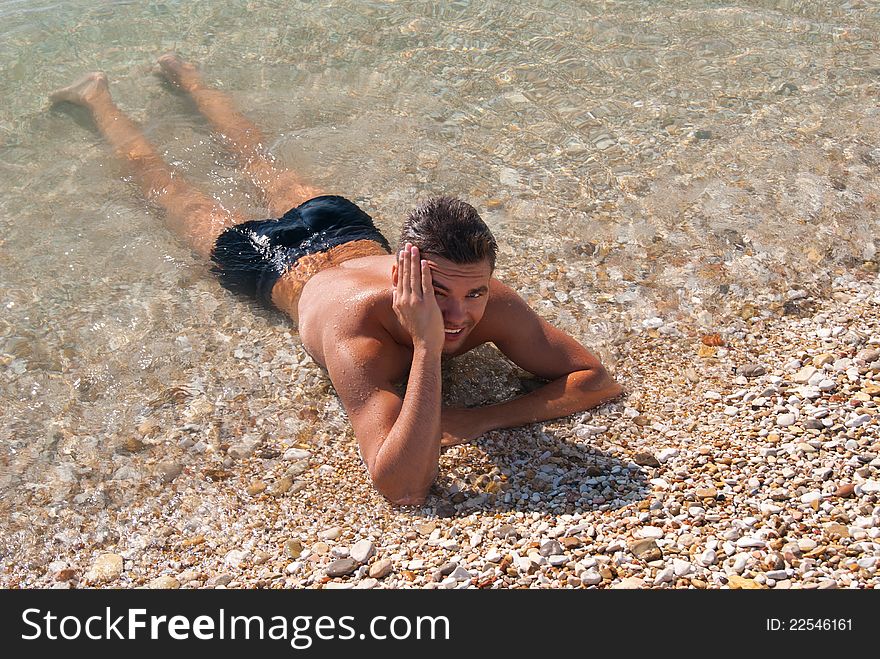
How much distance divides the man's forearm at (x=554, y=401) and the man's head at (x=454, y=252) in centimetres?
57

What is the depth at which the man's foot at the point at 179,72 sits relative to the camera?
27.3 feet

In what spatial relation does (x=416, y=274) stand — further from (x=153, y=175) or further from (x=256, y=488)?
(x=153, y=175)

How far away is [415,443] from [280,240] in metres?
2.44

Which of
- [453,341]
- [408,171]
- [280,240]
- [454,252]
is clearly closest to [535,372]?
[453,341]

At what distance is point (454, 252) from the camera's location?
4.23m

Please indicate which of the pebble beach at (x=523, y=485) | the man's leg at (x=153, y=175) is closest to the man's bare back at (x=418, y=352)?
the pebble beach at (x=523, y=485)

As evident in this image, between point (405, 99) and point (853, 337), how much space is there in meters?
4.55

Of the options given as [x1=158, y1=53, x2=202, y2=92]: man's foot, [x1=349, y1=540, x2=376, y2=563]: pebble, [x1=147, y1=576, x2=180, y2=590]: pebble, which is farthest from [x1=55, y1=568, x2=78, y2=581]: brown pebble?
[x1=158, y1=53, x2=202, y2=92]: man's foot

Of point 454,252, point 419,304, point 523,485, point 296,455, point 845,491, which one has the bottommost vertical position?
point 296,455

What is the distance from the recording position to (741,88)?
26.3 feet

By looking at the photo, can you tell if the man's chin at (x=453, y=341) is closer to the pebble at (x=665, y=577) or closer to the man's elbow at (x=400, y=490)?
the man's elbow at (x=400, y=490)

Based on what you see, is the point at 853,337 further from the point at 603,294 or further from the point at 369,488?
the point at 369,488
